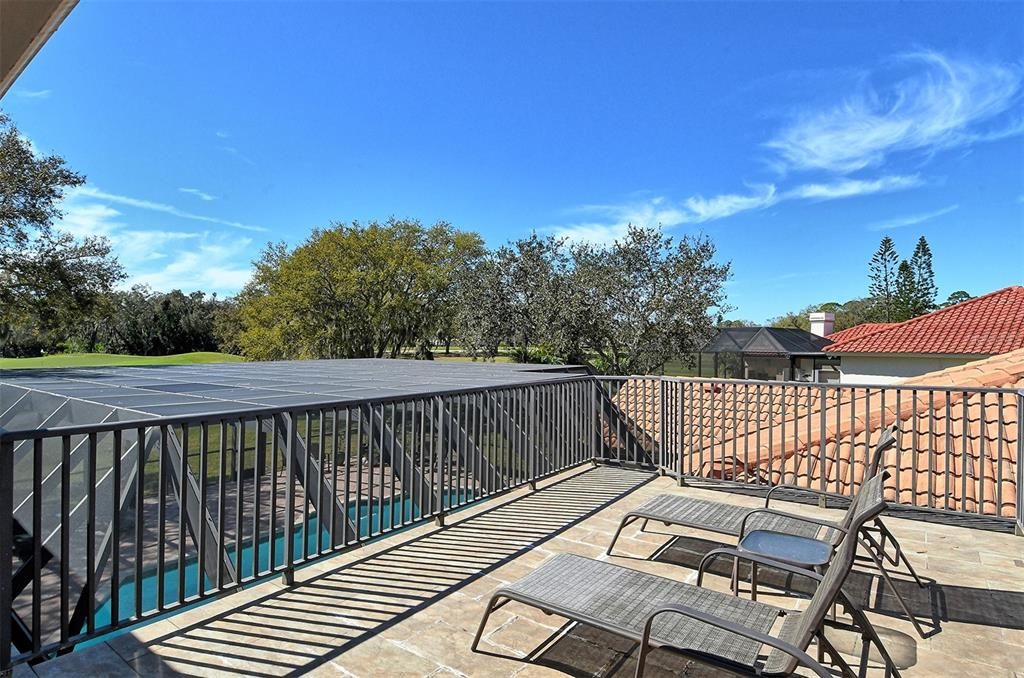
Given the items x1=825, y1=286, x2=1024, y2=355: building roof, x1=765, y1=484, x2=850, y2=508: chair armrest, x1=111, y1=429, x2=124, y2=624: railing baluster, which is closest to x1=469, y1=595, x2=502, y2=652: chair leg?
x1=111, y1=429, x2=124, y2=624: railing baluster

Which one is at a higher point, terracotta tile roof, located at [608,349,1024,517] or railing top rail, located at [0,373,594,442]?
railing top rail, located at [0,373,594,442]

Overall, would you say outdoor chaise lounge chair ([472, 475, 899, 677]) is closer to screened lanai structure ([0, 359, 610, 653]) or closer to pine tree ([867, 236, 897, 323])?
screened lanai structure ([0, 359, 610, 653])

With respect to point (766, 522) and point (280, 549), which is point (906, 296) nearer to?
point (766, 522)

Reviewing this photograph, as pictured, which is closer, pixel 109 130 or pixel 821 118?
pixel 821 118

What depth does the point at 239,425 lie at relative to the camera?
3.03 metres

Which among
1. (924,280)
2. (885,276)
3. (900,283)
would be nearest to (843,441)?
(924,280)

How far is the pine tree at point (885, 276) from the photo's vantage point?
111ft

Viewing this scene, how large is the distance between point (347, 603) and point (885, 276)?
4014 centimetres

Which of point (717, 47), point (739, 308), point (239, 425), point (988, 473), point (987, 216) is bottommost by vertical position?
point (988, 473)

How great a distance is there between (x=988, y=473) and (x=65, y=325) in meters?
24.7

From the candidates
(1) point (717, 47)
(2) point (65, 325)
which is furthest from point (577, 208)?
(2) point (65, 325)

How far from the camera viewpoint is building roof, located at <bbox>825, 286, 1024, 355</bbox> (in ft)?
48.8

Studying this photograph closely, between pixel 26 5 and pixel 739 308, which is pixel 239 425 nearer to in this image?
pixel 26 5

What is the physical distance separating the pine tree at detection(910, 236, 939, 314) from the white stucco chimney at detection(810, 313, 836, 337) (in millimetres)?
10008
